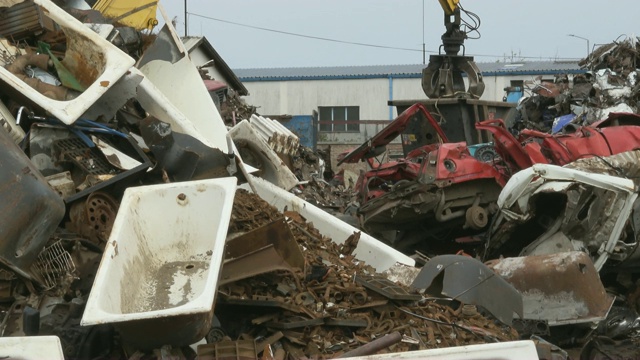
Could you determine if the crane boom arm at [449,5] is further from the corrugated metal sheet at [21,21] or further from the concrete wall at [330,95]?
the concrete wall at [330,95]

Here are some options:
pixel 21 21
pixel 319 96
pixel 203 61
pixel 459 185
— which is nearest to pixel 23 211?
pixel 21 21

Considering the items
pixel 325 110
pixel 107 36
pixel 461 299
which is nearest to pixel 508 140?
pixel 461 299

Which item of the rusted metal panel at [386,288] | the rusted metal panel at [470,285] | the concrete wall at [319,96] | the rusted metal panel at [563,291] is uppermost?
the rusted metal panel at [386,288]

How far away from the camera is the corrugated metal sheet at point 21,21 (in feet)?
23.8

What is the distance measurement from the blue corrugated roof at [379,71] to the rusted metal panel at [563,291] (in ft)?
70.1

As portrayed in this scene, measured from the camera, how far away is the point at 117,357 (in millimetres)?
4277

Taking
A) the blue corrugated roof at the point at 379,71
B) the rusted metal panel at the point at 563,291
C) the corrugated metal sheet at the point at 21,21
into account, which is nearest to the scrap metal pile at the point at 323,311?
the rusted metal panel at the point at 563,291

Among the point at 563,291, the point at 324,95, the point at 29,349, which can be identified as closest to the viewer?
the point at 29,349

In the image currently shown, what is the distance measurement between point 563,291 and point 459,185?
2.12 m

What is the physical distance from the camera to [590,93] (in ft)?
45.2

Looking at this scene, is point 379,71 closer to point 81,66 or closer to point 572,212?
point 572,212

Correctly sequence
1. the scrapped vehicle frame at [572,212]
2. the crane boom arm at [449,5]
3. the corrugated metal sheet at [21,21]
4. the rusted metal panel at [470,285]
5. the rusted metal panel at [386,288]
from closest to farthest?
the rusted metal panel at [386,288], the rusted metal panel at [470,285], the scrapped vehicle frame at [572,212], the corrugated metal sheet at [21,21], the crane boom arm at [449,5]

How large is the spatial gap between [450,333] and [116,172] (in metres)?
2.47

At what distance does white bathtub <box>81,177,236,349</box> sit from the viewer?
3.95 meters
